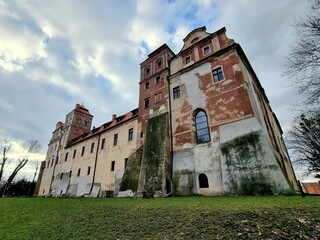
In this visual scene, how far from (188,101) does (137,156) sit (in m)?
7.16

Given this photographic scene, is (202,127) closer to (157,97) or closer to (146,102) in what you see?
(157,97)

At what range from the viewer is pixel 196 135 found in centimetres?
1481

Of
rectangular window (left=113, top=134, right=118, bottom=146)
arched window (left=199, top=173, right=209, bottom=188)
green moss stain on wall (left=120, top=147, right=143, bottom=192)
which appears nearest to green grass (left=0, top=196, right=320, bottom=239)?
arched window (left=199, top=173, right=209, bottom=188)

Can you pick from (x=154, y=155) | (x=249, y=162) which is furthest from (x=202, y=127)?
(x=249, y=162)

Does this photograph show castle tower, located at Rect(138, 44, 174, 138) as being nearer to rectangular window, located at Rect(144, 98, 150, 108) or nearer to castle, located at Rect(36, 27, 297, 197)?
rectangular window, located at Rect(144, 98, 150, 108)

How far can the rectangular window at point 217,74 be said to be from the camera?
1473cm

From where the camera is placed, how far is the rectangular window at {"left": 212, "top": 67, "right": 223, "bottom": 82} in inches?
580

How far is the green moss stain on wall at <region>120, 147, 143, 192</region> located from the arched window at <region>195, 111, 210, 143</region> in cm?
611

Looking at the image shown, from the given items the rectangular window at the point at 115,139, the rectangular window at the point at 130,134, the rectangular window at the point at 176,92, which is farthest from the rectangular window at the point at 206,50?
the rectangular window at the point at 115,139

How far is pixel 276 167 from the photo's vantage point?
10039 millimetres

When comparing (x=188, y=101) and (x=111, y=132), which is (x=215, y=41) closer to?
(x=188, y=101)

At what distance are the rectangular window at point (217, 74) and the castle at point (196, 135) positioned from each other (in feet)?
0.29

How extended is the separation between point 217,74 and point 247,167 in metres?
7.97

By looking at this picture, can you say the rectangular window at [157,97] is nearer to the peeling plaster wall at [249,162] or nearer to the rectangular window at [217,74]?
the rectangular window at [217,74]
